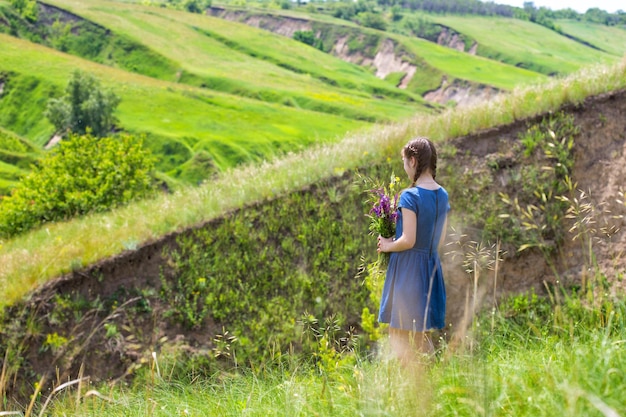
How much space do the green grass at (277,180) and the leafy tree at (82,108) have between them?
53.4m

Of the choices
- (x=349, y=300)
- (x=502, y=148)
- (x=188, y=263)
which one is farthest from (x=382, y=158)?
(x=188, y=263)

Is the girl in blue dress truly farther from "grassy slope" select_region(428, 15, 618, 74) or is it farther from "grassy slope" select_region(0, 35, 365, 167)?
"grassy slope" select_region(428, 15, 618, 74)

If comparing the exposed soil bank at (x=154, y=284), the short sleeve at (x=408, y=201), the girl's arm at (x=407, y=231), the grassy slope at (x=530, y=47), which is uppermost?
the grassy slope at (x=530, y=47)

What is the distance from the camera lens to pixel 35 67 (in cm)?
7938

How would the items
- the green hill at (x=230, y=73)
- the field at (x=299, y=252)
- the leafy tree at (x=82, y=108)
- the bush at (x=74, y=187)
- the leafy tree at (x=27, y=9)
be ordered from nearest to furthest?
the field at (x=299, y=252) → the bush at (x=74, y=187) → the leafy tree at (x=82, y=108) → the green hill at (x=230, y=73) → the leafy tree at (x=27, y=9)

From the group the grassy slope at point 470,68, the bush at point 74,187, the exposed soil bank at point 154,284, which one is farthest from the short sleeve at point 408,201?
the grassy slope at point 470,68

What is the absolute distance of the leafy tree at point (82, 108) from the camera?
63.2m

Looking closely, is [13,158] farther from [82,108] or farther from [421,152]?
[421,152]

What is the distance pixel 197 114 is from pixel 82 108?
1403 cm

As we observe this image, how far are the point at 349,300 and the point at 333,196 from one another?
218cm

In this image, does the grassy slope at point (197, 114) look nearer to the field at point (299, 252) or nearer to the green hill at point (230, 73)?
the green hill at point (230, 73)

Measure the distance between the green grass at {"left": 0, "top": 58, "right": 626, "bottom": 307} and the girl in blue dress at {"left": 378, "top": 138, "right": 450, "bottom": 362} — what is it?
279 inches

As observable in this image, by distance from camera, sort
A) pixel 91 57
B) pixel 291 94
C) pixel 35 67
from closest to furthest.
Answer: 1. pixel 35 67
2. pixel 291 94
3. pixel 91 57

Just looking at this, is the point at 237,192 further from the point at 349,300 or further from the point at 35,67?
the point at 35,67
